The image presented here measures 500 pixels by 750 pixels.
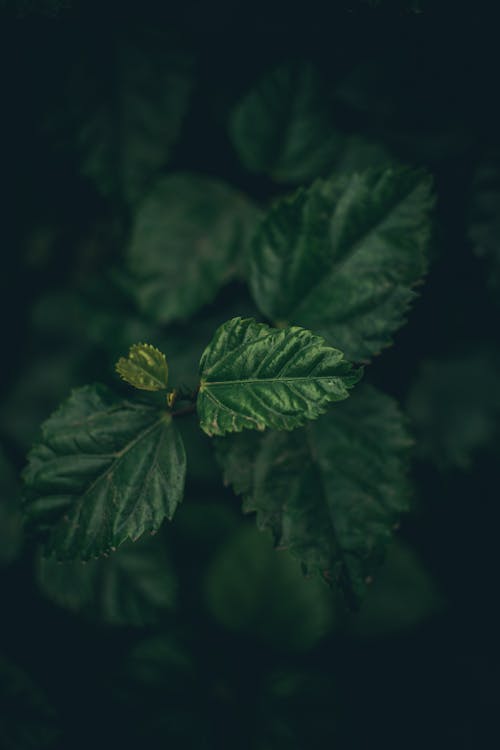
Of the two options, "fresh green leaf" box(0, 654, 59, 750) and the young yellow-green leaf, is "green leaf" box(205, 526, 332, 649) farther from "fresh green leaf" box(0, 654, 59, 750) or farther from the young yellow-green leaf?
the young yellow-green leaf

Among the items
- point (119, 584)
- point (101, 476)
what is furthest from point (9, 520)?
point (101, 476)

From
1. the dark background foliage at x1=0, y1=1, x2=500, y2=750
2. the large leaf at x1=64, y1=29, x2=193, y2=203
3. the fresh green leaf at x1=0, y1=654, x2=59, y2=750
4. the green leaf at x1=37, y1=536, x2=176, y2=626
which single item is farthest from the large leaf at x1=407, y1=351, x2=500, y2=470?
the fresh green leaf at x1=0, y1=654, x2=59, y2=750

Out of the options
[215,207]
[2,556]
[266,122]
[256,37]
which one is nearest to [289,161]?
[266,122]

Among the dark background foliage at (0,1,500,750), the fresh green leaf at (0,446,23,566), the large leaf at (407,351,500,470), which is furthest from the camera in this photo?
the large leaf at (407,351,500,470)

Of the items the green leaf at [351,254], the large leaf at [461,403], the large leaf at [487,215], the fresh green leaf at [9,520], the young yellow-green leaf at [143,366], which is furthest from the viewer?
the large leaf at [461,403]

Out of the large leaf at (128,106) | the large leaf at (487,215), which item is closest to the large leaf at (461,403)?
the large leaf at (487,215)

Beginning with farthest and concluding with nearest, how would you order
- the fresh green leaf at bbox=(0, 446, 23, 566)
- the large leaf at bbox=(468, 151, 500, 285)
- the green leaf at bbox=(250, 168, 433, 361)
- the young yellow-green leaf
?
1. the fresh green leaf at bbox=(0, 446, 23, 566)
2. the large leaf at bbox=(468, 151, 500, 285)
3. the green leaf at bbox=(250, 168, 433, 361)
4. the young yellow-green leaf

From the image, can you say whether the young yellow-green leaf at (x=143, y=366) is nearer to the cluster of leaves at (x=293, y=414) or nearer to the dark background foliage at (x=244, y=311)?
the cluster of leaves at (x=293, y=414)
